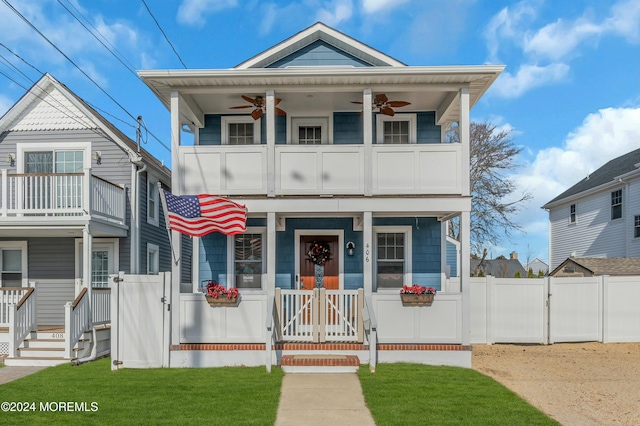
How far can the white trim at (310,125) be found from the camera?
10.9 m

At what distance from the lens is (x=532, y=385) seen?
290 inches

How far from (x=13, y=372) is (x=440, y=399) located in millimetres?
8184

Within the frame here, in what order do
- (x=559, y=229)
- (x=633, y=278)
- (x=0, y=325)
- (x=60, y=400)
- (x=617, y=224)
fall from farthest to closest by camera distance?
(x=559, y=229) → (x=617, y=224) → (x=633, y=278) → (x=0, y=325) → (x=60, y=400)

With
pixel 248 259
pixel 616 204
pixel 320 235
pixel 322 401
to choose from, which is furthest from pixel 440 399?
pixel 616 204

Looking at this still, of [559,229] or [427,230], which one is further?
[559,229]

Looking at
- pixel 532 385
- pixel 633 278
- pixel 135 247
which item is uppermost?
pixel 135 247

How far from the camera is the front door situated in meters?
10.8

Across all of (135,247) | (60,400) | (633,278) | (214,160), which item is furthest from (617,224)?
(60,400)

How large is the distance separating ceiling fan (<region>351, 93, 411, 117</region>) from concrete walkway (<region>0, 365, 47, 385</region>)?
A: 8900mm

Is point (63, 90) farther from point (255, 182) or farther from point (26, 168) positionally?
point (255, 182)

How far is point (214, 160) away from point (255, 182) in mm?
978

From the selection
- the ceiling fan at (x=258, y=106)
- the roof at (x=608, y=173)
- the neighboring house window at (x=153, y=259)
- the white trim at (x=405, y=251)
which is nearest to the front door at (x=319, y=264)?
the white trim at (x=405, y=251)

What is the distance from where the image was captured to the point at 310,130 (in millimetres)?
11133

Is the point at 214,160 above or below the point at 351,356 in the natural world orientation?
above
